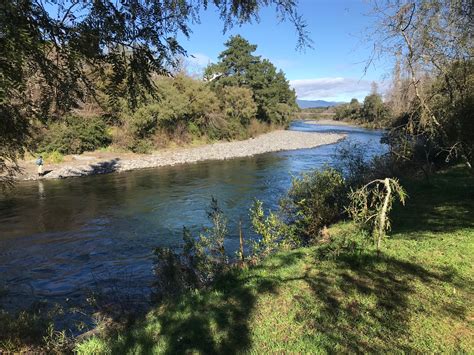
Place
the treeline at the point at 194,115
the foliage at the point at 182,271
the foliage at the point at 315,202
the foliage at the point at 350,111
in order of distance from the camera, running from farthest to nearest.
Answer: the foliage at the point at 350,111 < the treeline at the point at 194,115 < the foliage at the point at 315,202 < the foliage at the point at 182,271

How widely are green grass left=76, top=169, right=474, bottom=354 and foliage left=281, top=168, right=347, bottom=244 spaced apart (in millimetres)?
2804

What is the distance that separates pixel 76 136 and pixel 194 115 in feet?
43.0

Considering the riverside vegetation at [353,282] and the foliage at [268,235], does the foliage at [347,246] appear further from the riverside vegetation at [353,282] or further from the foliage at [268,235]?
the foliage at [268,235]

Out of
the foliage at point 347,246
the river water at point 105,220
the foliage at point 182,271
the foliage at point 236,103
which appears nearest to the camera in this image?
the foliage at point 347,246

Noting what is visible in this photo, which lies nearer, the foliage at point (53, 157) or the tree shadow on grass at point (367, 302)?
the tree shadow on grass at point (367, 302)

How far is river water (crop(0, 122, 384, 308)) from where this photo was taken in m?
8.59

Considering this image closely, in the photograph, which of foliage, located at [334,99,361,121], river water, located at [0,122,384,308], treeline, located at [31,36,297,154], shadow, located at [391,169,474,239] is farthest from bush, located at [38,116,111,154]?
foliage, located at [334,99,361,121]

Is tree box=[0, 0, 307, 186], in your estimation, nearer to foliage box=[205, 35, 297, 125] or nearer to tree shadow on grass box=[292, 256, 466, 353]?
tree shadow on grass box=[292, 256, 466, 353]

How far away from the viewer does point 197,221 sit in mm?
12797

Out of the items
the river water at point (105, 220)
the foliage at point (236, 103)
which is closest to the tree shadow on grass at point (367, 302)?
the river water at point (105, 220)

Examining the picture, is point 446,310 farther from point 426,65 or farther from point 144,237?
point 144,237

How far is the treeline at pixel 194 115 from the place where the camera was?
2611cm

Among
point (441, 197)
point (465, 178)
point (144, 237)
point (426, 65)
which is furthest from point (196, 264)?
point (465, 178)

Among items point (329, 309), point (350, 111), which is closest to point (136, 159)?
point (329, 309)
